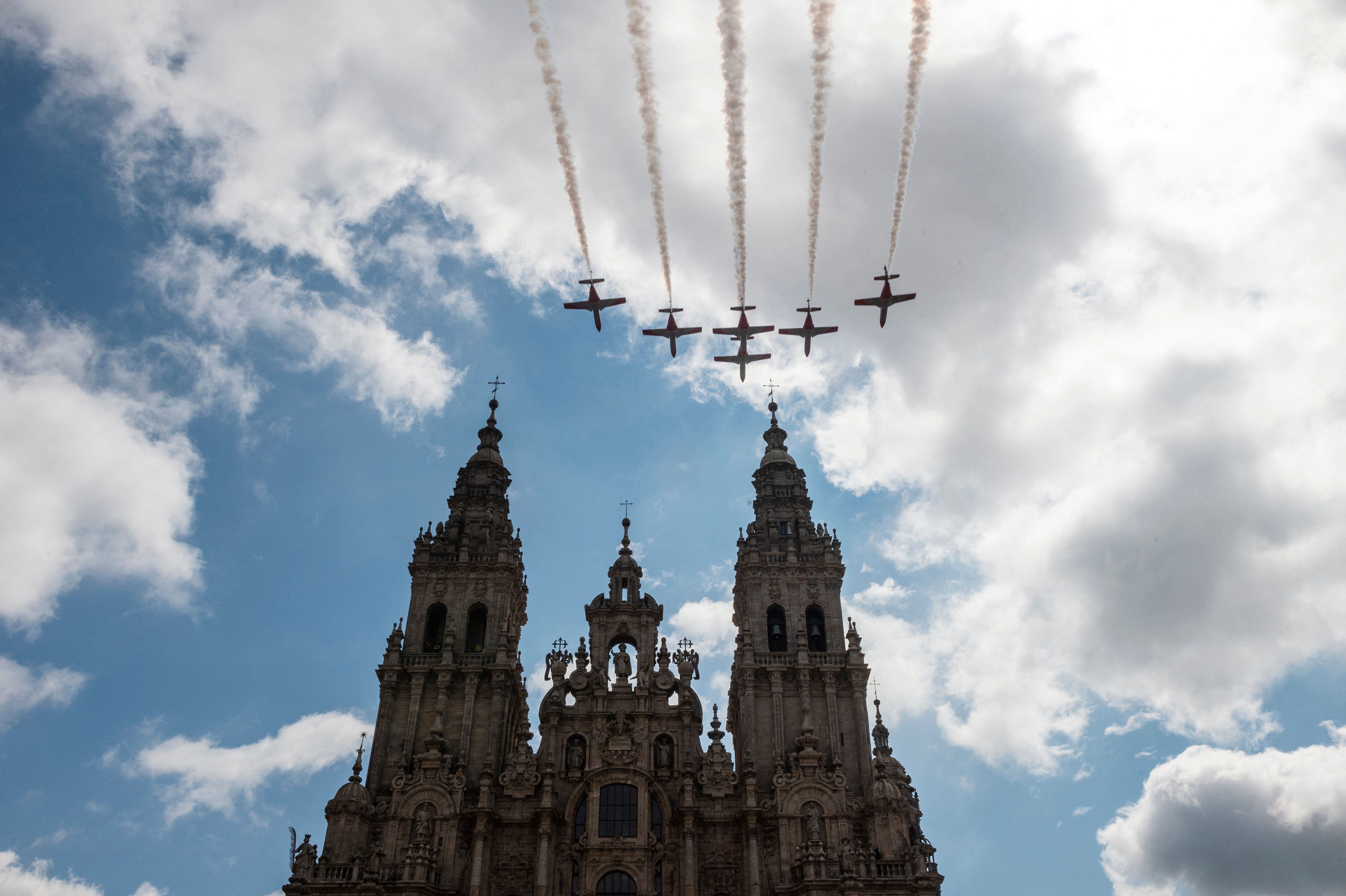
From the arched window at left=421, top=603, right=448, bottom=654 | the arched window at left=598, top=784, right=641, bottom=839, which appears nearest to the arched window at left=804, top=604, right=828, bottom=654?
the arched window at left=598, top=784, right=641, bottom=839

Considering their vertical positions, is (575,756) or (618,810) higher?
(575,756)

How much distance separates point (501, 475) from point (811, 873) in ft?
103

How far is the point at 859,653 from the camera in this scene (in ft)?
167

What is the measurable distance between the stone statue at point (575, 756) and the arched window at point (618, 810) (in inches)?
82.6

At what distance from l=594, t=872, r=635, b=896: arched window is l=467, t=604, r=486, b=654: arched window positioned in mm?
14210

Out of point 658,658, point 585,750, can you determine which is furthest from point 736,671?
point 585,750

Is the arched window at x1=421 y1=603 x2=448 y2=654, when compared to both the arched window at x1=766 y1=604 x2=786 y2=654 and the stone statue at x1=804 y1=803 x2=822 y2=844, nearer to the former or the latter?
the arched window at x1=766 y1=604 x2=786 y2=654

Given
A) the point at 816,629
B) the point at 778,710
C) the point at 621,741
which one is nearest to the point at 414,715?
the point at 621,741

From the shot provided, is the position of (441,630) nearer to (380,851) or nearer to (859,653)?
(380,851)

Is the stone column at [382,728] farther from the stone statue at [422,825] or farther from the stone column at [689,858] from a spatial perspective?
the stone column at [689,858]

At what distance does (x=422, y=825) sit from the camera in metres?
44.5

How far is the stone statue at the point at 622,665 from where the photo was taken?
168ft

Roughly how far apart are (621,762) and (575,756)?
119 inches

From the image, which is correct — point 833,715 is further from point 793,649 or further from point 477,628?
point 477,628
